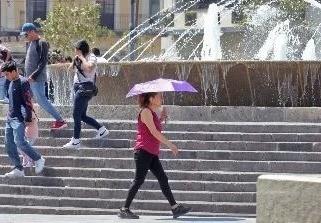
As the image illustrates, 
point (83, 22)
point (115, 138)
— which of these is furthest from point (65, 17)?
point (115, 138)

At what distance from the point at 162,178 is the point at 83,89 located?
3.01m

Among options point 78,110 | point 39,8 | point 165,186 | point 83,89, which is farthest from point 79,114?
point 39,8

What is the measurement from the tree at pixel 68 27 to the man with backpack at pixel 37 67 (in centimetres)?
3567

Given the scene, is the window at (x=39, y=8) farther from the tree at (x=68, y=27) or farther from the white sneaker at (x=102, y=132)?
the white sneaker at (x=102, y=132)

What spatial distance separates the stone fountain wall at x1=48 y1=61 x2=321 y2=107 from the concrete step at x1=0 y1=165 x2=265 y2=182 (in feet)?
9.95

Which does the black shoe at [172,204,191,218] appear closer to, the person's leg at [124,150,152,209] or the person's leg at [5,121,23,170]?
the person's leg at [124,150,152,209]

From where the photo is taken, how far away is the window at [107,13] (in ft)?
225

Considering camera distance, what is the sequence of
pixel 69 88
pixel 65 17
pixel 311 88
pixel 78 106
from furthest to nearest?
pixel 65 17
pixel 69 88
pixel 311 88
pixel 78 106

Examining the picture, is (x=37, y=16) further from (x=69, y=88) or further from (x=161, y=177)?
(x=161, y=177)

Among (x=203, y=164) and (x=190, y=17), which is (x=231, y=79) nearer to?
(x=203, y=164)

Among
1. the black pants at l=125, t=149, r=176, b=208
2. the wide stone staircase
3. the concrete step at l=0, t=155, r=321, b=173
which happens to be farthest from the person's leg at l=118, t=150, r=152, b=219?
the concrete step at l=0, t=155, r=321, b=173

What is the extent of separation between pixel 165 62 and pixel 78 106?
2440mm

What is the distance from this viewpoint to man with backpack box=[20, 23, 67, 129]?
14609 mm

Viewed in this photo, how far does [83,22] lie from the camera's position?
5191 centimetres
